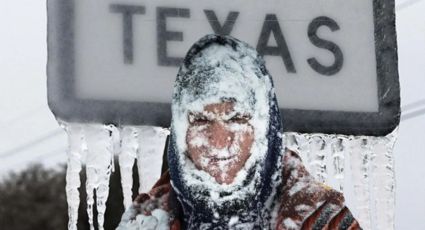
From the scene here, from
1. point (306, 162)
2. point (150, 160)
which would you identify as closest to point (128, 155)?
point (150, 160)

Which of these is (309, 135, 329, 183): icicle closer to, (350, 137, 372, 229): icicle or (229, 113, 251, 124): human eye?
(350, 137, 372, 229): icicle

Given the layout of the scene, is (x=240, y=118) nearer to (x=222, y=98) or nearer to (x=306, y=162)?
(x=222, y=98)

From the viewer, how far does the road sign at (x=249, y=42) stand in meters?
1.34

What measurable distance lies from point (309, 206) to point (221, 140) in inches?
5.9

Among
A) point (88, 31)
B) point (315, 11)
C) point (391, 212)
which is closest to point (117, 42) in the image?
point (88, 31)

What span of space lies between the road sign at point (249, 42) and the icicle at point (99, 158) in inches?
2.9

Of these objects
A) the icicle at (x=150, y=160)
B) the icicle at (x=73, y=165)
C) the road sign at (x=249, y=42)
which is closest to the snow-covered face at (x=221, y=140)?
the road sign at (x=249, y=42)

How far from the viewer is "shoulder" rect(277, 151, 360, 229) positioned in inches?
48.9

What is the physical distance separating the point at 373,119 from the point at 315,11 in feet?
0.68

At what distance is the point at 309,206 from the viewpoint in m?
1.25

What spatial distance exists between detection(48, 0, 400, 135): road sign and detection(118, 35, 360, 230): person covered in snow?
0.33ft

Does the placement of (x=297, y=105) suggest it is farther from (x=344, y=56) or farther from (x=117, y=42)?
(x=117, y=42)

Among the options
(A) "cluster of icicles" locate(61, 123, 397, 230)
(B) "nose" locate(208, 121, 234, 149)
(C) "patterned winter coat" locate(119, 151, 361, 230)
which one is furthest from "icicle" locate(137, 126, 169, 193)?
(B) "nose" locate(208, 121, 234, 149)

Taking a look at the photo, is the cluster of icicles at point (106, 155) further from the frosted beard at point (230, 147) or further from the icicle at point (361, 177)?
the icicle at point (361, 177)
